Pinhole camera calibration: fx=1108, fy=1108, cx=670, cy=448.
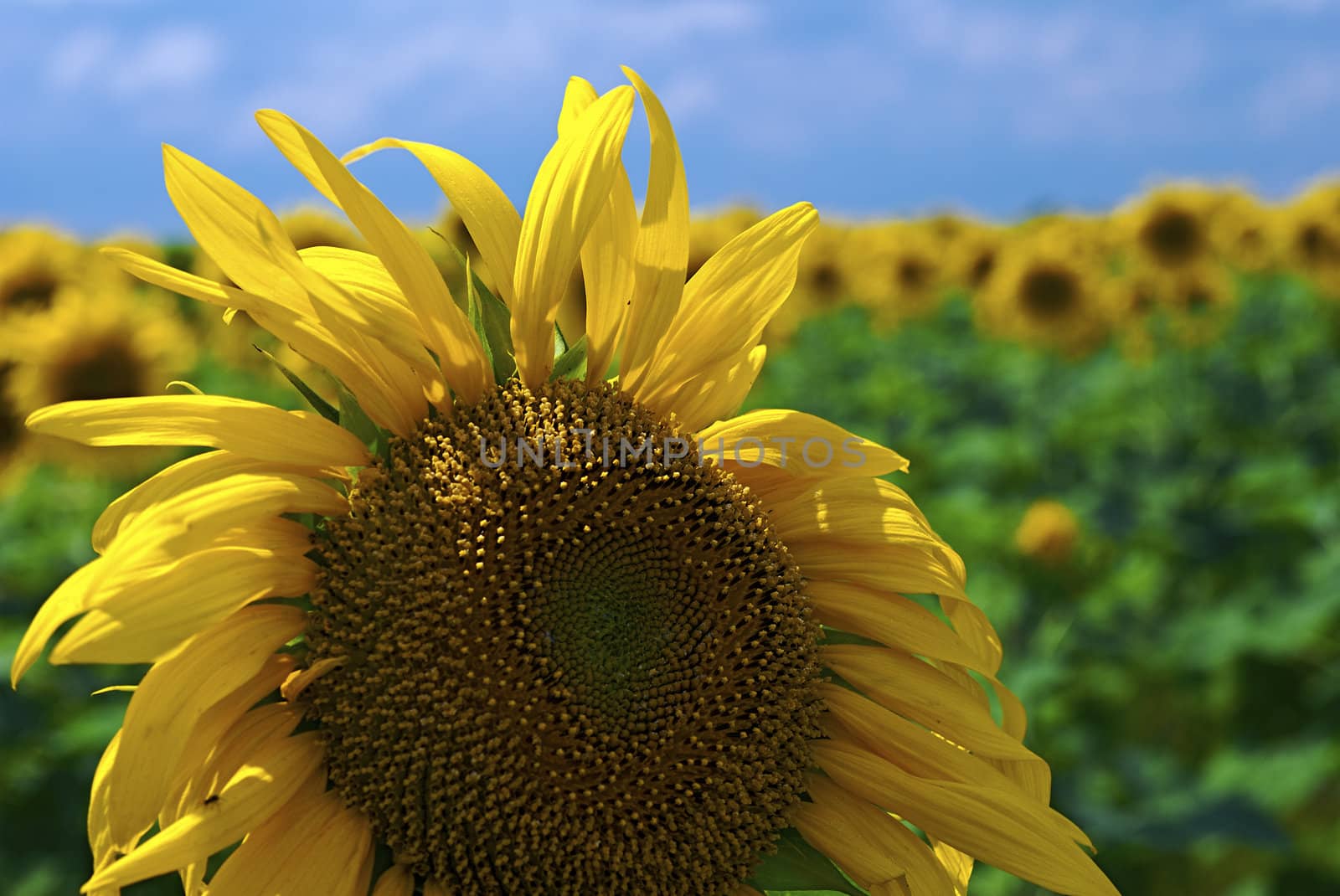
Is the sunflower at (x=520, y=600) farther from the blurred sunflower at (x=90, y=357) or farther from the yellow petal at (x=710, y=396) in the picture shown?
the blurred sunflower at (x=90, y=357)

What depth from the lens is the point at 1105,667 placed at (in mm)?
6617

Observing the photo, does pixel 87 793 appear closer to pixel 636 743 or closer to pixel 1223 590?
pixel 636 743

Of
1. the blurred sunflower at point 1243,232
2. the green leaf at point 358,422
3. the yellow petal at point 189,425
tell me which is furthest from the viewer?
the blurred sunflower at point 1243,232

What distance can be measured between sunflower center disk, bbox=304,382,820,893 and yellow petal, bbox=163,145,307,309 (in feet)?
1.03

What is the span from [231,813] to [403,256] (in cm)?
80

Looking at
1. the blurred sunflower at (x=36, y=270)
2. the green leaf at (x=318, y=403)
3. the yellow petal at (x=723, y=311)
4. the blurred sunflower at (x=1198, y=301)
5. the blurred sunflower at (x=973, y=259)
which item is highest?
the blurred sunflower at (x=973, y=259)

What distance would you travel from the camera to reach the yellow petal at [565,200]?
1656mm

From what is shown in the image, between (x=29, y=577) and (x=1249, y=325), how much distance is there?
14.3 m

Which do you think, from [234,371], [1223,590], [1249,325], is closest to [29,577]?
[234,371]

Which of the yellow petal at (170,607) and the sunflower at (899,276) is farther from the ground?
the sunflower at (899,276)

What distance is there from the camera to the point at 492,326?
1734 mm

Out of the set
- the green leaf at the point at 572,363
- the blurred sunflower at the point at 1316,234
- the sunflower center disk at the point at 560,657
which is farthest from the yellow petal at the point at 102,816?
the blurred sunflower at the point at 1316,234

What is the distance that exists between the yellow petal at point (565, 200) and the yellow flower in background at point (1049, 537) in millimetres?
4733

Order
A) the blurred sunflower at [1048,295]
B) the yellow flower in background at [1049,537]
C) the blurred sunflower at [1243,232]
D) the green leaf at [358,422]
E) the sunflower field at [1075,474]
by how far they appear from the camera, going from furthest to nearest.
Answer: the blurred sunflower at [1243,232]
the blurred sunflower at [1048,295]
the yellow flower in background at [1049,537]
the sunflower field at [1075,474]
the green leaf at [358,422]
